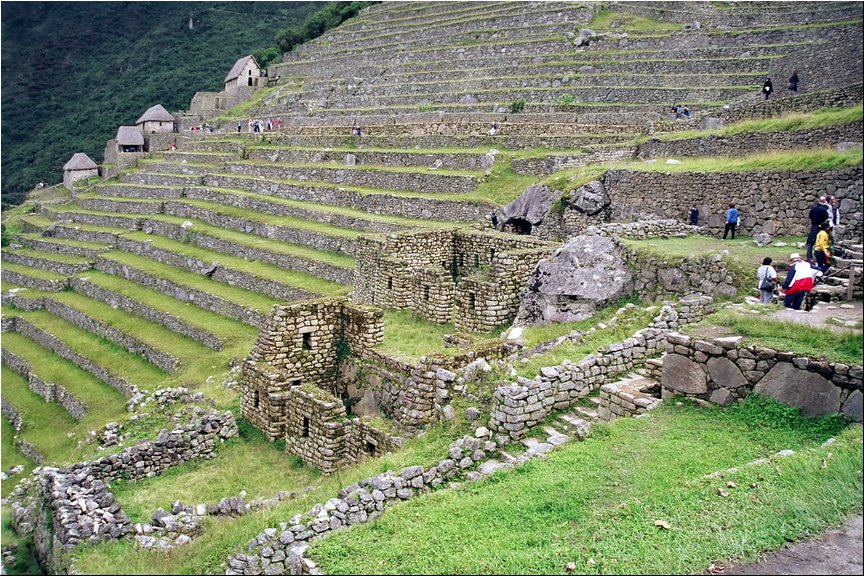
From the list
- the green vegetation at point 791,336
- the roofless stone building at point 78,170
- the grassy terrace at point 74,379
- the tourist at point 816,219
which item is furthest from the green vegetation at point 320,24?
the green vegetation at point 791,336

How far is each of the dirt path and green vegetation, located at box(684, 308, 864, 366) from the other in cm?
201

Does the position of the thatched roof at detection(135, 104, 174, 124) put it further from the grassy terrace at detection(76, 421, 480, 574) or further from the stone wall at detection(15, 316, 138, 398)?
the grassy terrace at detection(76, 421, 480, 574)

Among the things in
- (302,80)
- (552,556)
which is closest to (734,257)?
(552,556)

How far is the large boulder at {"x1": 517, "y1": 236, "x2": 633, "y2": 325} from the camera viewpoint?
454 inches

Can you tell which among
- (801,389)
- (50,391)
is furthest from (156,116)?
(801,389)

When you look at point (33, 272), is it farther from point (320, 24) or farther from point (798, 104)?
point (320, 24)

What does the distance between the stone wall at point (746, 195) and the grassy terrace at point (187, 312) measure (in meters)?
11.6

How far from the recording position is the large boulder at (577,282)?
1154 cm

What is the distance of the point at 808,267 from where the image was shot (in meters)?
8.38

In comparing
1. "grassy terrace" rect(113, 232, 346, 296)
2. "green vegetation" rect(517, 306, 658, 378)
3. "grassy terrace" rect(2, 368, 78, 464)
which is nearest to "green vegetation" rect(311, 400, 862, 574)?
"green vegetation" rect(517, 306, 658, 378)

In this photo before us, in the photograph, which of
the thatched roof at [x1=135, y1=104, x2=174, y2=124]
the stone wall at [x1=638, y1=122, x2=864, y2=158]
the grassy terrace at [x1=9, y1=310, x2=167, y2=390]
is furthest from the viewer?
the thatched roof at [x1=135, y1=104, x2=174, y2=124]

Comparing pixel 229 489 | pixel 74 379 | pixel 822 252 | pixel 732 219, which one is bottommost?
pixel 74 379

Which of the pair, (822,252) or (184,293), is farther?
(184,293)

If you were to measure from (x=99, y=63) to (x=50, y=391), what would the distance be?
270ft
